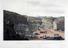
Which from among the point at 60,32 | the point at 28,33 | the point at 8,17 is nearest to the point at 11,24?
the point at 8,17

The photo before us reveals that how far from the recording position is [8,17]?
317 centimetres

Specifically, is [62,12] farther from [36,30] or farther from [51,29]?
[36,30]

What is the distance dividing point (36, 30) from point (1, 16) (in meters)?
0.83

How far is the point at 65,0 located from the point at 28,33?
1108mm

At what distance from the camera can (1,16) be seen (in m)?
3.17

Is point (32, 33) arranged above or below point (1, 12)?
below

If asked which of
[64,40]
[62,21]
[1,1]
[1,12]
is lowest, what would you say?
[64,40]

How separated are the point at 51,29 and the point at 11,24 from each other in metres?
0.89

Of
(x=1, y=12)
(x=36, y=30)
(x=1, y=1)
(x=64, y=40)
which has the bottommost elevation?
(x=64, y=40)

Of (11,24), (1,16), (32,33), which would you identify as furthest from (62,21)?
(1,16)

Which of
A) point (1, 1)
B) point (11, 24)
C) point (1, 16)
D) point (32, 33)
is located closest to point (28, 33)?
point (32, 33)

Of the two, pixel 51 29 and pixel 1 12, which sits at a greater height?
pixel 1 12

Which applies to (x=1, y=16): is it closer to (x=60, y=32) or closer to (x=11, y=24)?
(x=11, y=24)

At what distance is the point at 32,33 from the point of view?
10.5ft
